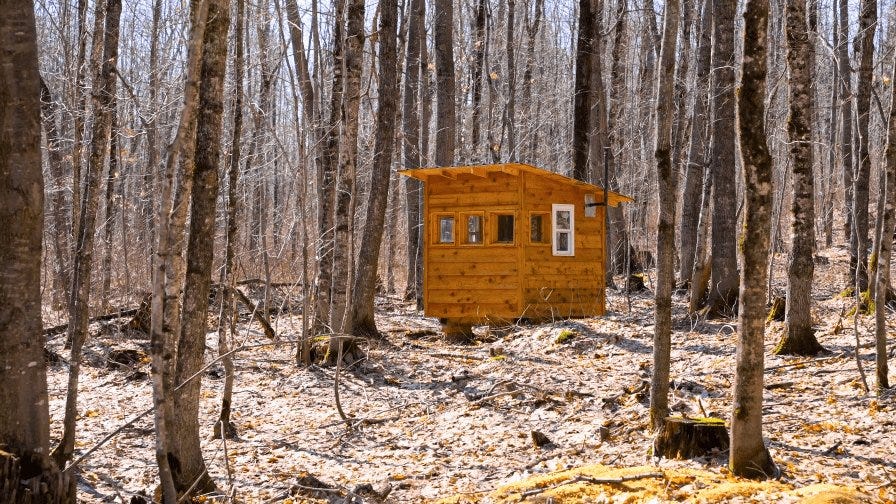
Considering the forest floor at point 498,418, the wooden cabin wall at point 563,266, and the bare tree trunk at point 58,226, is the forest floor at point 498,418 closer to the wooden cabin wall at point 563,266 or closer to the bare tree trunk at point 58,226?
the wooden cabin wall at point 563,266

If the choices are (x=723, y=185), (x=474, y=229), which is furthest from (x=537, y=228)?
(x=723, y=185)

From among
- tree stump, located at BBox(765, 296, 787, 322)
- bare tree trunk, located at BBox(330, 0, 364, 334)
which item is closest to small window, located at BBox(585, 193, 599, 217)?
tree stump, located at BBox(765, 296, 787, 322)

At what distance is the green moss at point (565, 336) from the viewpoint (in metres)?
11.8

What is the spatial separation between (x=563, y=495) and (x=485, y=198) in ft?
30.2

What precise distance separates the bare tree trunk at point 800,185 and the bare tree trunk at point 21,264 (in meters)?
7.46

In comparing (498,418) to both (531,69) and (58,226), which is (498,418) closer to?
(58,226)

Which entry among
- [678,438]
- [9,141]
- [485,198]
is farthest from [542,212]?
[9,141]

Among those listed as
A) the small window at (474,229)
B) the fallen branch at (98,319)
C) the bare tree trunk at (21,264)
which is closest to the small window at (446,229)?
the small window at (474,229)

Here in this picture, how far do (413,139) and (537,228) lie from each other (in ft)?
16.1

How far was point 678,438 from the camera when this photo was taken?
226 inches

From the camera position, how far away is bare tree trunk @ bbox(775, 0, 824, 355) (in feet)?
27.3

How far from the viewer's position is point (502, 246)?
1352 cm

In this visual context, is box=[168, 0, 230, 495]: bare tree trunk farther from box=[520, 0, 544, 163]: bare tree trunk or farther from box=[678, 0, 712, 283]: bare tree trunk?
box=[520, 0, 544, 163]: bare tree trunk

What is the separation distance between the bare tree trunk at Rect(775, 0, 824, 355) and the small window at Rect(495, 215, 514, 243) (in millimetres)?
5718
